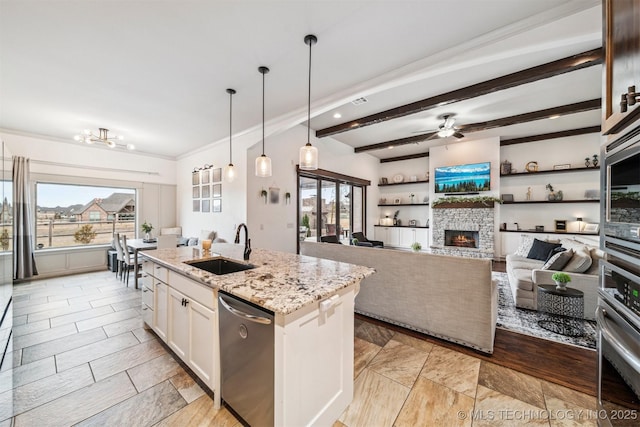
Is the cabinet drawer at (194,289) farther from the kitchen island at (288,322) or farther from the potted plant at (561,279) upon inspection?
the potted plant at (561,279)

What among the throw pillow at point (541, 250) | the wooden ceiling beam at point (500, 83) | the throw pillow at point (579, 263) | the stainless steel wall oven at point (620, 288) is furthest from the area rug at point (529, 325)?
the wooden ceiling beam at point (500, 83)

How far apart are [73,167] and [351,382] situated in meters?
6.93

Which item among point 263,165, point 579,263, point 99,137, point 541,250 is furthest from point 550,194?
point 99,137

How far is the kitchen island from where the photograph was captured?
4.22 ft

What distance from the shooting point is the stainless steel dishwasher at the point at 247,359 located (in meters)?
1.32

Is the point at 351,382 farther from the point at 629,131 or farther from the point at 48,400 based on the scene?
the point at 48,400

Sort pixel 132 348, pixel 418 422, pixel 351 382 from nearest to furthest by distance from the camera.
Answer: pixel 418 422 → pixel 351 382 → pixel 132 348

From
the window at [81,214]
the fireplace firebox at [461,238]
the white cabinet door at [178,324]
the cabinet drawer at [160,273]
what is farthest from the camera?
the fireplace firebox at [461,238]

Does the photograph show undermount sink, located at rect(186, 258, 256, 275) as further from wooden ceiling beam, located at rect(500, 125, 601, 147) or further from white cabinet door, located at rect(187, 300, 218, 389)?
wooden ceiling beam, located at rect(500, 125, 601, 147)

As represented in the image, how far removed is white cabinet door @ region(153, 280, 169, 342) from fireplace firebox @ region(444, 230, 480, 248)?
693 cm

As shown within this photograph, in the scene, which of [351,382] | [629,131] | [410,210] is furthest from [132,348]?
[410,210]

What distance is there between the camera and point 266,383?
1342 mm

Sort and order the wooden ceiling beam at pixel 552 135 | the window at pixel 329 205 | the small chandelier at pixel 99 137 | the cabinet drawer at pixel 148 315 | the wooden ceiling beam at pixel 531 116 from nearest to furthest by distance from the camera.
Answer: the cabinet drawer at pixel 148 315
the wooden ceiling beam at pixel 531 116
the small chandelier at pixel 99 137
the wooden ceiling beam at pixel 552 135
the window at pixel 329 205

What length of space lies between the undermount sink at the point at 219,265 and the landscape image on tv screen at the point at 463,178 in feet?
A: 21.3
